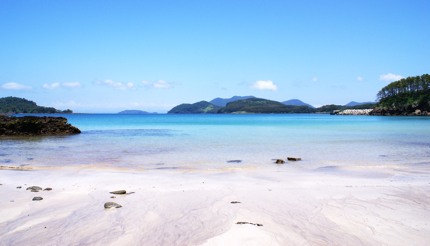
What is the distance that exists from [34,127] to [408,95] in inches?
5500

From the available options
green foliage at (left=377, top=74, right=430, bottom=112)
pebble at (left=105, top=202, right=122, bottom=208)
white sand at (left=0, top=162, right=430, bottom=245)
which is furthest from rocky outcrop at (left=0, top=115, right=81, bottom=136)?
green foliage at (left=377, top=74, right=430, bottom=112)

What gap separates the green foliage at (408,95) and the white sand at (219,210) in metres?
135

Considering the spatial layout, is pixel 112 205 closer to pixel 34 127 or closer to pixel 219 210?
pixel 219 210

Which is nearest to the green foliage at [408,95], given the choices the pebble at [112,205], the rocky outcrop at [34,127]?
the rocky outcrop at [34,127]

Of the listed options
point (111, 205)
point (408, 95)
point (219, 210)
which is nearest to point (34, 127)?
point (111, 205)

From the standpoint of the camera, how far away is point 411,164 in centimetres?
1434

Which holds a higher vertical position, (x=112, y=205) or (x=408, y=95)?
(x=408, y=95)

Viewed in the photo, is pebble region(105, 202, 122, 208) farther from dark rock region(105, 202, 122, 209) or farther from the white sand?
the white sand

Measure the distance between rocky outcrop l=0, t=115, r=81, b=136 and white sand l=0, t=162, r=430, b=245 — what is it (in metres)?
29.8

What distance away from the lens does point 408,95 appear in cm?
13262

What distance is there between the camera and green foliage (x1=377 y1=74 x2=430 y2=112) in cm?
12494

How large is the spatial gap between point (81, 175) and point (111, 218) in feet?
19.5

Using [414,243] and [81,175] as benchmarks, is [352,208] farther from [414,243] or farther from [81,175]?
[81,175]

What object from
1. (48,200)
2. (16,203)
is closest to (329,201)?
(48,200)
